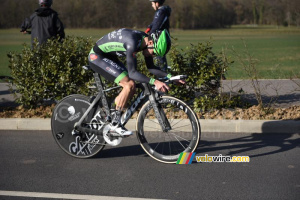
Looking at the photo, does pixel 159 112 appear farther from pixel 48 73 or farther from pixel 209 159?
pixel 48 73

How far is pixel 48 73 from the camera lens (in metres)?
8.54

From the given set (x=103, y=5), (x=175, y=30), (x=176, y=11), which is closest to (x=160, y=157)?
(x=103, y=5)

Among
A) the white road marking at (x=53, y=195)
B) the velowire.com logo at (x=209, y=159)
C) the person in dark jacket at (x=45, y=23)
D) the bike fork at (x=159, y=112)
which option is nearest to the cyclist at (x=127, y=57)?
the bike fork at (x=159, y=112)

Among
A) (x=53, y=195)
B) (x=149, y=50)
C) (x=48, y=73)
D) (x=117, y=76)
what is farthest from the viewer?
(x=48, y=73)

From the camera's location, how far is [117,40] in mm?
5703

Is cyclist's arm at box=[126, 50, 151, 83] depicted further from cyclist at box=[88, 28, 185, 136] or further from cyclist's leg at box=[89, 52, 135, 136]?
cyclist's leg at box=[89, 52, 135, 136]

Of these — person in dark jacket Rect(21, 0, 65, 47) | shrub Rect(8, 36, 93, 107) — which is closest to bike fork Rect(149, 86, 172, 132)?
shrub Rect(8, 36, 93, 107)

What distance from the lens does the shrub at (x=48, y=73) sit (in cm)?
845

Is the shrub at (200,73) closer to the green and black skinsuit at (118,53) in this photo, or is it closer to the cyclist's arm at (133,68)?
the green and black skinsuit at (118,53)

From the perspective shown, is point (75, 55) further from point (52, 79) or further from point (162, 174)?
point (162, 174)

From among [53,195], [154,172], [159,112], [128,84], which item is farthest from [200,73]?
[53,195]

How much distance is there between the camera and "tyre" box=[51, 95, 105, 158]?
239 inches

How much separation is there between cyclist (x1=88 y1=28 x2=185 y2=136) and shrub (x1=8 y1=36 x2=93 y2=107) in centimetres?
256

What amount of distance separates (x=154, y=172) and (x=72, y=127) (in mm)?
1343
